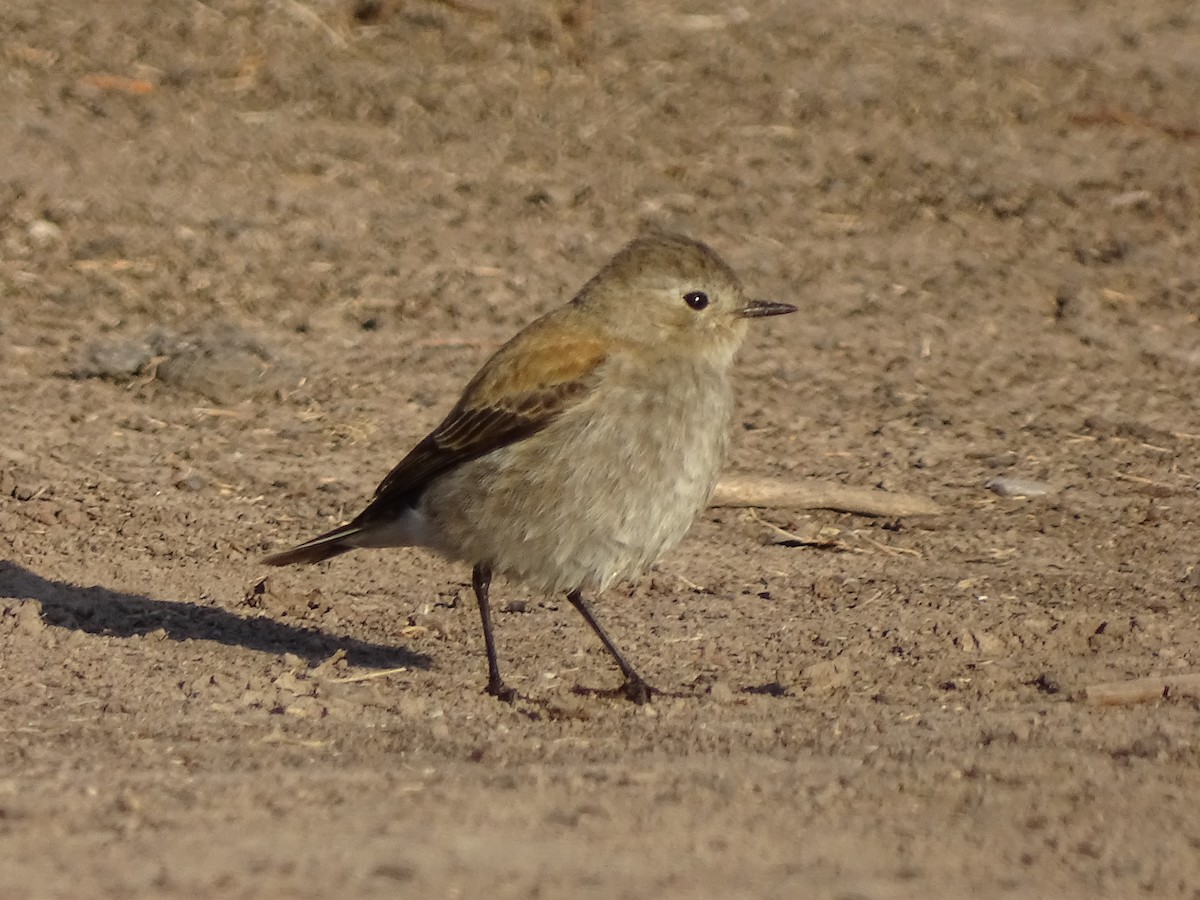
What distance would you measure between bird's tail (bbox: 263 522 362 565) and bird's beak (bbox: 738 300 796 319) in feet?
6.16

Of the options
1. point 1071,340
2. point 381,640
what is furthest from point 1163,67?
point 381,640

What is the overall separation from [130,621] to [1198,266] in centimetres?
802

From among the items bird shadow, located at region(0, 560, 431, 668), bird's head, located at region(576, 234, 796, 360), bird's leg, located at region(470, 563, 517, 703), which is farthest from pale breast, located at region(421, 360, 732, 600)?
bird shadow, located at region(0, 560, 431, 668)

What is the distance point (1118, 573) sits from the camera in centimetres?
959

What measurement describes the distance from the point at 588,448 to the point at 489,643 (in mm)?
891

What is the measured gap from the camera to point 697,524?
10.4 m

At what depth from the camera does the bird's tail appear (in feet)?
28.4

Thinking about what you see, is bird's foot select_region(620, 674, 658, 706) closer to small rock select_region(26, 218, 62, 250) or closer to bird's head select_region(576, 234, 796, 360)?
bird's head select_region(576, 234, 796, 360)

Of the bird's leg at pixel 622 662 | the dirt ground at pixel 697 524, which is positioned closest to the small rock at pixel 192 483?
the dirt ground at pixel 697 524

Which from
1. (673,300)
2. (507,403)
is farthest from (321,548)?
(673,300)

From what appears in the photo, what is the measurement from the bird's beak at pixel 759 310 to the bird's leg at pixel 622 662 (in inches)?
55.0

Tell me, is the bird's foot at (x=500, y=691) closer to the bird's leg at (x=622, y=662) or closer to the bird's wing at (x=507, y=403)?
the bird's leg at (x=622, y=662)

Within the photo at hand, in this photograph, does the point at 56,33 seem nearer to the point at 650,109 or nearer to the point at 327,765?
the point at 650,109

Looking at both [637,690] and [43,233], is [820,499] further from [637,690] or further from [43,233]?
[43,233]
